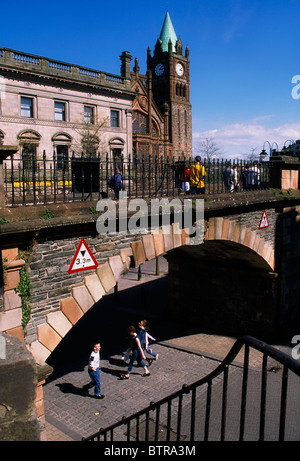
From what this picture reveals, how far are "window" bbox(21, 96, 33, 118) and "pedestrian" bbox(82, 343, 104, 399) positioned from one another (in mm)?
24560

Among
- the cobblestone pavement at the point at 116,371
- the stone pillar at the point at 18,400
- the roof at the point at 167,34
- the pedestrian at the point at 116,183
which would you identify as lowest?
the cobblestone pavement at the point at 116,371

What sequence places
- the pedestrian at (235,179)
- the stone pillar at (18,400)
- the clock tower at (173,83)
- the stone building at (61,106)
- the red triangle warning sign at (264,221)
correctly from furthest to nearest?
the clock tower at (173,83) → the stone building at (61,106) → the red triangle warning sign at (264,221) → the pedestrian at (235,179) → the stone pillar at (18,400)

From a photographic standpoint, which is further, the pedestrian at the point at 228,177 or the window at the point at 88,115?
the window at the point at 88,115

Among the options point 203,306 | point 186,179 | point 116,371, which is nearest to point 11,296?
point 186,179

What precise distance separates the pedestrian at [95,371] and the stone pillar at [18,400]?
235 inches

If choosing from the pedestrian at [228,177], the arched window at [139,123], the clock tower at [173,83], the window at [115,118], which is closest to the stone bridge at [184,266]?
the pedestrian at [228,177]

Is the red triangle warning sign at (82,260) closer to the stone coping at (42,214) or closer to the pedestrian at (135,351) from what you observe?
the stone coping at (42,214)

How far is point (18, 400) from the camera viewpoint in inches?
148

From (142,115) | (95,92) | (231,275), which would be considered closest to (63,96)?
(95,92)

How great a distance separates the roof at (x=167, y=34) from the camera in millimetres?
63062

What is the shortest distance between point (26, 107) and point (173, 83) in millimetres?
35454

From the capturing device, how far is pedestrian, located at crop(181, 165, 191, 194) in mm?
9267

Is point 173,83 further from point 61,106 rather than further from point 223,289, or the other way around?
point 223,289

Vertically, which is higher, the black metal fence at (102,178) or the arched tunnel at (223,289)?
the black metal fence at (102,178)
